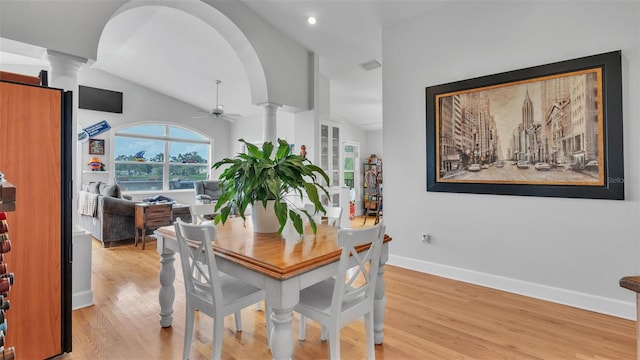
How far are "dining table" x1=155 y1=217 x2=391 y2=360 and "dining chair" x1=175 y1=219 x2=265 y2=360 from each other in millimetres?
88

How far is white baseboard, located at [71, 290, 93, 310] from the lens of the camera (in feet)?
8.25

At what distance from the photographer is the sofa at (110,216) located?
4672 mm

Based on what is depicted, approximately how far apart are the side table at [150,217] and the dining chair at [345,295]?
3.83 m

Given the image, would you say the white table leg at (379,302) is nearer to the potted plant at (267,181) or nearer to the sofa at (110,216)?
the potted plant at (267,181)

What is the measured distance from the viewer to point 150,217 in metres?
4.77

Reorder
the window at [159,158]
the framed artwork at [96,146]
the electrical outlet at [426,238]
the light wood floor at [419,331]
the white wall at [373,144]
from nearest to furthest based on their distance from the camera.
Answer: the light wood floor at [419,331] < the electrical outlet at [426,238] < the framed artwork at [96,146] < the window at [159,158] < the white wall at [373,144]

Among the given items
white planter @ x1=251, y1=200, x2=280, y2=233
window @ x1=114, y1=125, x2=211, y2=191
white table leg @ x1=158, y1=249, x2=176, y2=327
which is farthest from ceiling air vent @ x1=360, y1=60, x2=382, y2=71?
window @ x1=114, y1=125, x2=211, y2=191

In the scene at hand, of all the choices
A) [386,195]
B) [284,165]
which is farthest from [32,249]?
[386,195]

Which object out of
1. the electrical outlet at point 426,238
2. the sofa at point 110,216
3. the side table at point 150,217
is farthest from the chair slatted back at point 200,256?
the sofa at point 110,216

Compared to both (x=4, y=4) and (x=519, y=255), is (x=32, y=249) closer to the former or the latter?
(x=4, y=4)

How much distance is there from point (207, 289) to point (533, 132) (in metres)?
2.89

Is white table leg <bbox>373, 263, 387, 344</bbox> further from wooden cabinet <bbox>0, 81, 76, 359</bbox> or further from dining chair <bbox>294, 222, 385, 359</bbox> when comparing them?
wooden cabinet <bbox>0, 81, 76, 359</bbox>

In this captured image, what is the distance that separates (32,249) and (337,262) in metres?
1.65

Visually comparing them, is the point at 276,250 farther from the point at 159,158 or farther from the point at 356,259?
the point at 159,158
